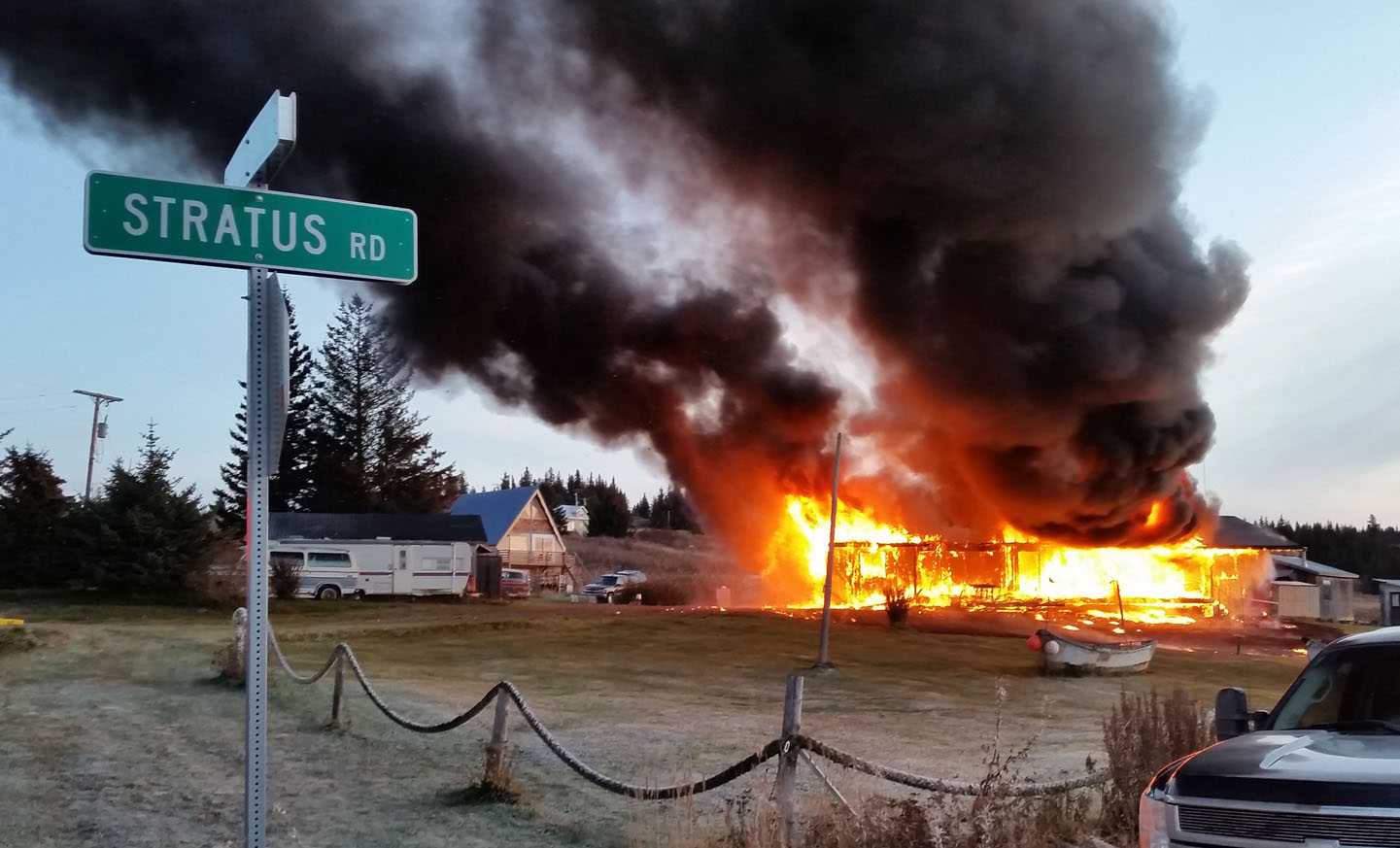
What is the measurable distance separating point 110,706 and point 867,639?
67.8 ft

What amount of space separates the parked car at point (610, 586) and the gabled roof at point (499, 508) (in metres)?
7.80

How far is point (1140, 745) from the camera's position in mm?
7645

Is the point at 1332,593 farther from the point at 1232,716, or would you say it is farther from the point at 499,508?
the point at 1232,716

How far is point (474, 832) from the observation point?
25.1 ft

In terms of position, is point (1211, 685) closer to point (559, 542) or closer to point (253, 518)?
point (253, 518)

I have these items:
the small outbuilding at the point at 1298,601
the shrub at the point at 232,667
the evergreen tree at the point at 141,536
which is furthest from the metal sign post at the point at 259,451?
the small outbuilding at the point at 1298,601

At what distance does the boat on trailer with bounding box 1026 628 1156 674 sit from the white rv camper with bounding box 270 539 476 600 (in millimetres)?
26135

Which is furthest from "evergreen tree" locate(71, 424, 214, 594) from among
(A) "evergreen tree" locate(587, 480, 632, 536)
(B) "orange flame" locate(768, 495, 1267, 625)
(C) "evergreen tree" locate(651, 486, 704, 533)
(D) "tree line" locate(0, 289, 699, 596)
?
(C) "evergreen tree" locate(651, 486, 704, 533)

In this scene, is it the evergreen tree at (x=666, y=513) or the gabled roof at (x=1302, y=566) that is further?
the evergreen tree at (x=666, y=513)

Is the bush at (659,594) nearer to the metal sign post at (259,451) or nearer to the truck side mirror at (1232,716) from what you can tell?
the truck side mirror at (1232,716)

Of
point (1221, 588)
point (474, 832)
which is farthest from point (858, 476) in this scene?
point (474, 832)

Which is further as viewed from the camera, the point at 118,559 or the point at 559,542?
the point at 559,542

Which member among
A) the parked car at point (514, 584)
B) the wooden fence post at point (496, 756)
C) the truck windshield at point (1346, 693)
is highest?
the truck windshield at point (1346, 693)

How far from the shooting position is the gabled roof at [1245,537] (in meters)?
46.8
